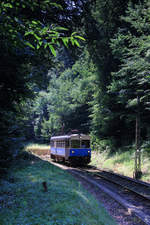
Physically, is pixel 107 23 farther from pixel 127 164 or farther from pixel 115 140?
pixel 127 164

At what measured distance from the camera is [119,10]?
19.4 m

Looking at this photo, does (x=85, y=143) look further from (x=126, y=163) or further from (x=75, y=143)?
(x=126, y=163)

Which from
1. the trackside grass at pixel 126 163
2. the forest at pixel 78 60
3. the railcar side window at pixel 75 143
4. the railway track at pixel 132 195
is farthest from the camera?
the railcar side window at pixel 75 143

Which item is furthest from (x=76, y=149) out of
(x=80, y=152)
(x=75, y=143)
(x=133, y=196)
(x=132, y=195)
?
(x=133, y=196)

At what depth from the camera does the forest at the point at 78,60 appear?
314 cm

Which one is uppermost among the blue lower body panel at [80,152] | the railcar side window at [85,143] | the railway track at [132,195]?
the railcar side window at [85,143]

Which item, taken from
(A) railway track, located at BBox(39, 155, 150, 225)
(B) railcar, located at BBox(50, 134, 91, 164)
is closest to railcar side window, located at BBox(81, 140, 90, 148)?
(B) railcar, located at BBox(50, 134, 91, 164)

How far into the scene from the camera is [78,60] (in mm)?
17250

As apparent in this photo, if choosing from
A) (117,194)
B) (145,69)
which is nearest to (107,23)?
(145,69)

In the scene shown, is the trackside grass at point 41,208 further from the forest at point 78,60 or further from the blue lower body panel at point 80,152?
the blue lower body panel at point 80,152

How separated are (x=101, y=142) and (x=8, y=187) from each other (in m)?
17.4

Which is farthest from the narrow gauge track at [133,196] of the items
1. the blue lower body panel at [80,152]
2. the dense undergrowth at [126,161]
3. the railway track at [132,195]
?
the blue lower body panel at [80,152]

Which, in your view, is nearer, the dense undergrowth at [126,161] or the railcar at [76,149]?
the dense undergrowth at [126,161]

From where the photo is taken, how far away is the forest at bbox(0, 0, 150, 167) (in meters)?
3.14
